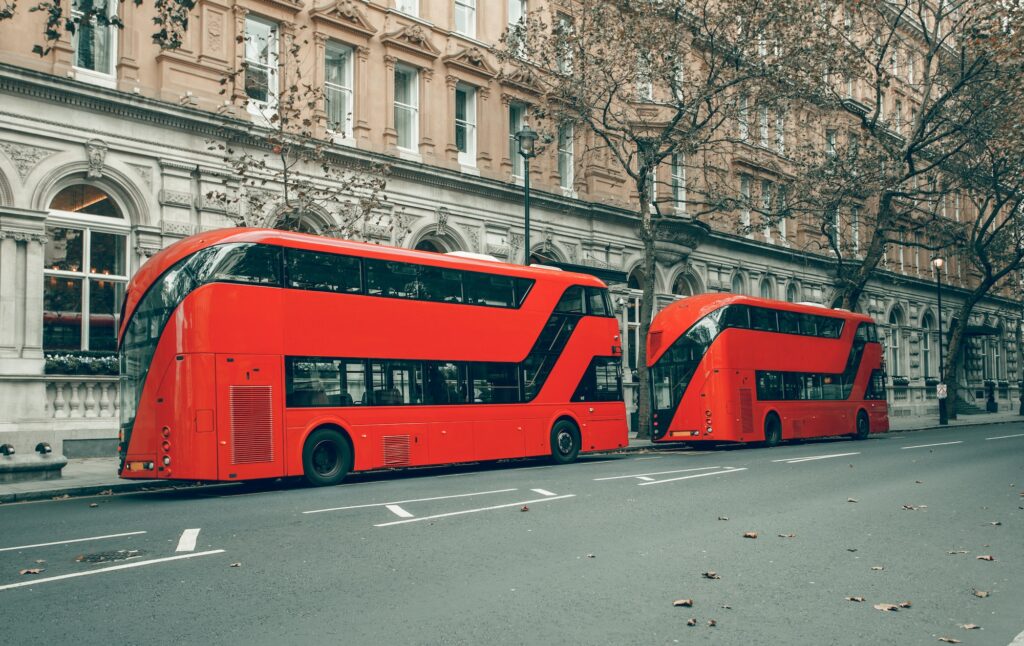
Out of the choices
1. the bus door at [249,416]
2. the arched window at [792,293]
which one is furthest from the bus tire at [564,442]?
the arched window at [792,293]

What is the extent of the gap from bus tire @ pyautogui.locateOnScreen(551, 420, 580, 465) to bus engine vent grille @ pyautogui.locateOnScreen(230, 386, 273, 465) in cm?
690

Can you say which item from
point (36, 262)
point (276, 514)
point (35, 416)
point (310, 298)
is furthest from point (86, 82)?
point (276, 514)

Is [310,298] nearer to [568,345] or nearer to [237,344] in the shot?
[237,344]

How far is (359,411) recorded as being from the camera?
1616cm

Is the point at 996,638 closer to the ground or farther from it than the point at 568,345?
closer to the ground

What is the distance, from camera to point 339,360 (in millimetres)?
15875

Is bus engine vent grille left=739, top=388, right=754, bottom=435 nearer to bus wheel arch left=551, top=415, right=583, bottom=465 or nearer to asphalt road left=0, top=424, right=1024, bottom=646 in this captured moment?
bus wheel arch left=551, top=415, right=583, bottom=465

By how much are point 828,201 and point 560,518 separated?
79.5ft

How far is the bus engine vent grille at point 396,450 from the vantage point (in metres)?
16.5

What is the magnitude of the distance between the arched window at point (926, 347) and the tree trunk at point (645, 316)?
109ft

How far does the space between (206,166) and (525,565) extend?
16.6 m

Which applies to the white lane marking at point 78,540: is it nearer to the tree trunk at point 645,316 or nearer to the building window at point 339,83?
the building window at point 339,83

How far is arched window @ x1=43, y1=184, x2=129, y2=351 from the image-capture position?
19.9 meters

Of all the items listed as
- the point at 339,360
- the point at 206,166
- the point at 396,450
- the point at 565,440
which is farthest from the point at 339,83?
the point at 396,450
